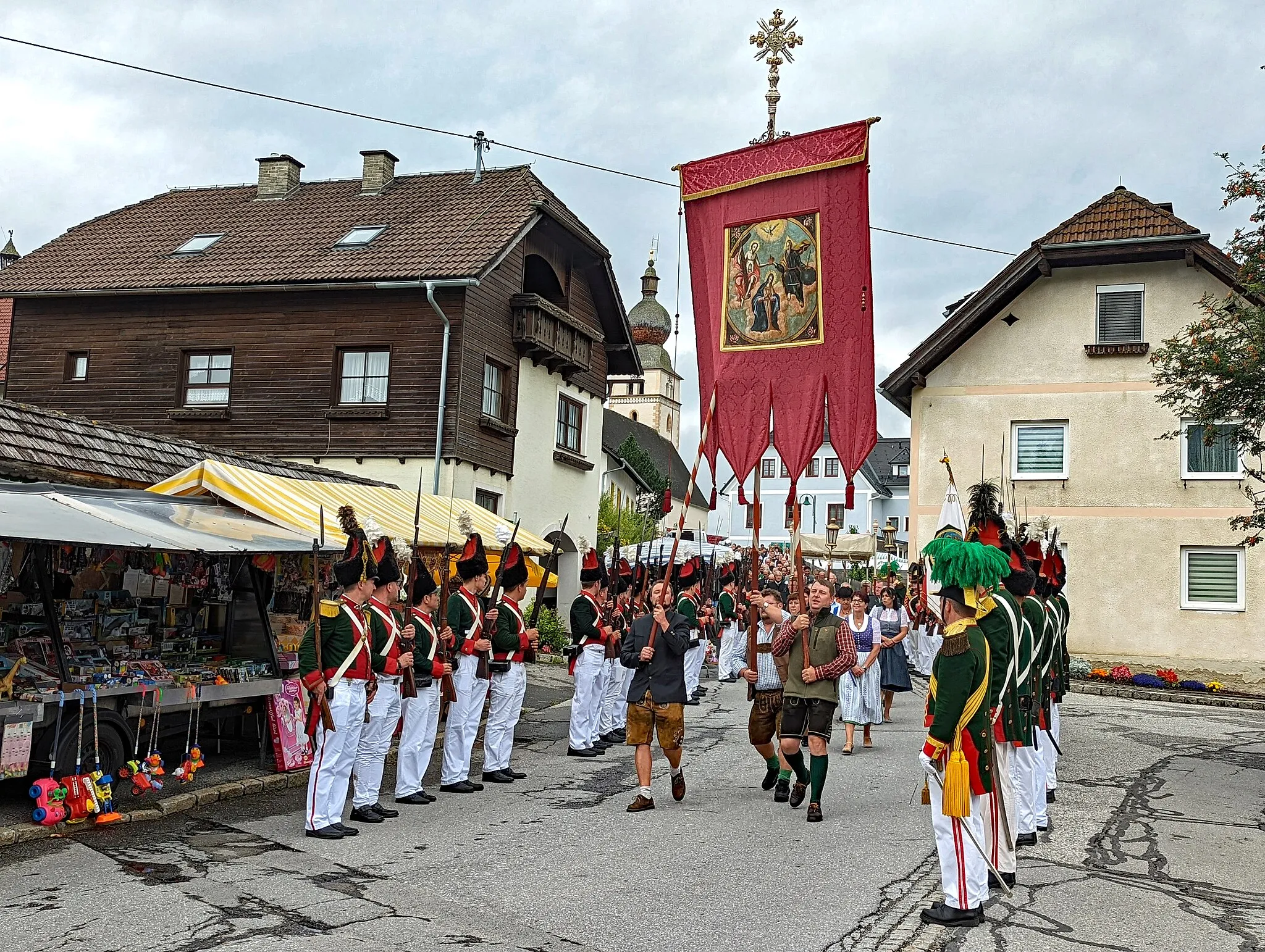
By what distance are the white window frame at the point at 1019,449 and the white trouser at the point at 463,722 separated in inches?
653

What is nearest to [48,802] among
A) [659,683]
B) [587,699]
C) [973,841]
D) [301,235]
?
[659,683]

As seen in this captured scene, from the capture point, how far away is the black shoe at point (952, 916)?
591 cm

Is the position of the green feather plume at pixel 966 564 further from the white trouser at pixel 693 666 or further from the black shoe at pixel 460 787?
the white trouser at pixel 693 666

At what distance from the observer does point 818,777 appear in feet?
28.8

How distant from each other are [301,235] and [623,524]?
17045 mm

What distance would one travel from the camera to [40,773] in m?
8.16

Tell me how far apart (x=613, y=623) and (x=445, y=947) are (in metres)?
9.05

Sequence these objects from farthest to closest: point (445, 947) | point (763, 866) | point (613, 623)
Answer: point (613, 623)
point (763, 866)
point (445, 947)

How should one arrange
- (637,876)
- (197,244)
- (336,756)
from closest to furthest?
1. (637,876)
2. (336,756)
3. (197,244)

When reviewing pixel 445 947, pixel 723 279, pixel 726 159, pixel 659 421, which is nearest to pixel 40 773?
pixel 445 947

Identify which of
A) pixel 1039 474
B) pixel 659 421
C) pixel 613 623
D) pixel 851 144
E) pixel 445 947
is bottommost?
pixel 445 947

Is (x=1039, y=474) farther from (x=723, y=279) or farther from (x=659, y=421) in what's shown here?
(x=659, y=421)

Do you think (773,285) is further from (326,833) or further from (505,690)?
(326,833)

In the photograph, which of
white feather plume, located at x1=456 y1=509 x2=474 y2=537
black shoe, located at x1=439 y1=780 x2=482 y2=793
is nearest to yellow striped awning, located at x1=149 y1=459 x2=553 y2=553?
white feather plume, located at x1=456 y1=509 x2=474 y2=537
